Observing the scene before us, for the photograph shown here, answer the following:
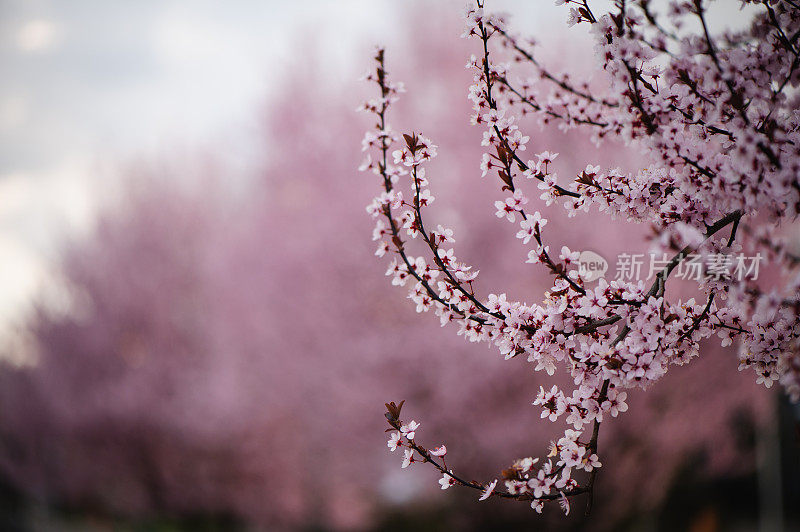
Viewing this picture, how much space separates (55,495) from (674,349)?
49.3 ft

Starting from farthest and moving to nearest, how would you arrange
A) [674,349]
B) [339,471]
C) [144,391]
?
[144,391] → [339,471] → [674,349]

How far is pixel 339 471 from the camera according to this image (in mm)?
7578

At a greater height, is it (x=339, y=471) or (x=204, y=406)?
(x=204, y=406)

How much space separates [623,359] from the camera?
1.45 metres

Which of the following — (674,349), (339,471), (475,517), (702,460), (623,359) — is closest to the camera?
(623,359)

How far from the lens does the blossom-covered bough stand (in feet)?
4.75

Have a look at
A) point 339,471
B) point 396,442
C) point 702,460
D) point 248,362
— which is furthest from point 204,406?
point 396,442

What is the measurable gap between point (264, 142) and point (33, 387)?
833 cm

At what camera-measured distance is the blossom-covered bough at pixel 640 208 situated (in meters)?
1.45

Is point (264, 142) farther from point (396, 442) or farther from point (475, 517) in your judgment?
point (396, 442)

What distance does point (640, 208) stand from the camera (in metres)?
1.72

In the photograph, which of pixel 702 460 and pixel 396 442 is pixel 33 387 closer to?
pixel 702 460

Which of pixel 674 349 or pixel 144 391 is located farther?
pixel 144 391

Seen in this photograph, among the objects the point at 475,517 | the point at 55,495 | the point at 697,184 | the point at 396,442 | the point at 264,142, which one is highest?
the point at 264,142
